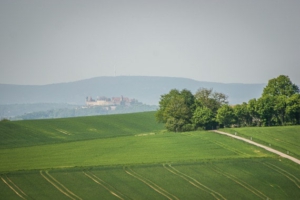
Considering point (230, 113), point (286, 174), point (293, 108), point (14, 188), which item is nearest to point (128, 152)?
point (286, 174)

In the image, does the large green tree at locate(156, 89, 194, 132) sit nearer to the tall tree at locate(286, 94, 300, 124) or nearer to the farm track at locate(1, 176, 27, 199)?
the tall tree at locate(286, 94, 300, 124)

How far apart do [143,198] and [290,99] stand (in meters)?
73.3

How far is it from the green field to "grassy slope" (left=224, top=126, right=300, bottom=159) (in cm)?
470

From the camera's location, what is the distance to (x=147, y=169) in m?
81.6

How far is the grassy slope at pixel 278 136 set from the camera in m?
102

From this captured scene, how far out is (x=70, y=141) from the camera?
393 feet

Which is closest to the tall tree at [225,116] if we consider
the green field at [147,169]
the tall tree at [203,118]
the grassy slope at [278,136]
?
the tall tree at [203,118]

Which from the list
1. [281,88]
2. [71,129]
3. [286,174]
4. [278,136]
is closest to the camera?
[286,174]

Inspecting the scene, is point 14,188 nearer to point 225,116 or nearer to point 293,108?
point 225,116

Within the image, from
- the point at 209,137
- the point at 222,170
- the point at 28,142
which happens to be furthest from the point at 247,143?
the point at 28,142

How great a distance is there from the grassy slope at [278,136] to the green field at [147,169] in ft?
15.4

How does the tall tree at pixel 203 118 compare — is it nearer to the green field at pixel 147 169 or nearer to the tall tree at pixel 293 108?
the tall tree at pixel 293 108

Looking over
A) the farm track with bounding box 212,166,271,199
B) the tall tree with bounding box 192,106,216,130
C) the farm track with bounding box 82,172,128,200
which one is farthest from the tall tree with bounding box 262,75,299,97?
the farm track with bounding box 82,172,128,200

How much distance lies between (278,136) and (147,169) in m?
39.8
